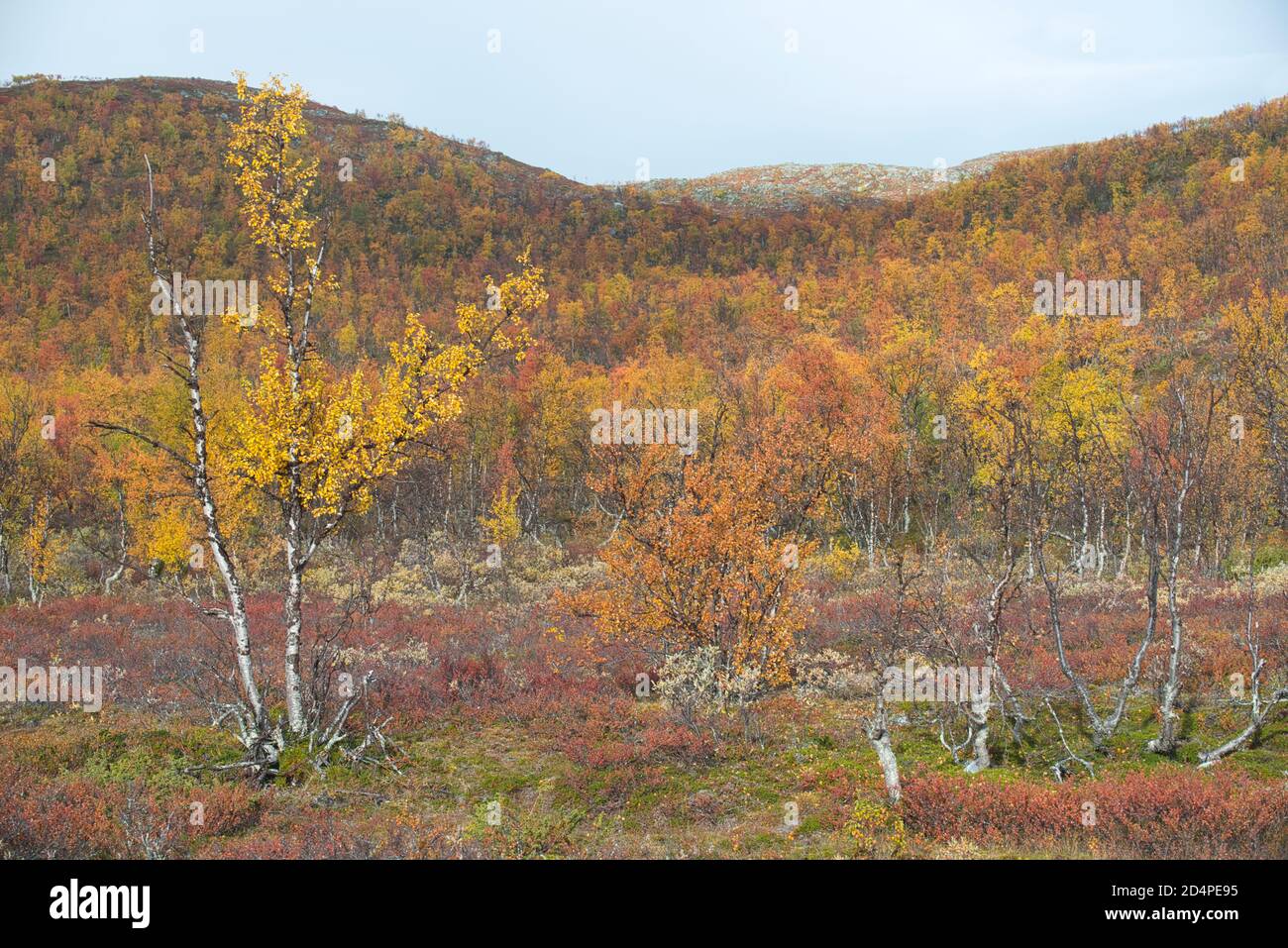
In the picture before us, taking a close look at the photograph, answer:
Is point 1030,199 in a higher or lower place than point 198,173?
lower

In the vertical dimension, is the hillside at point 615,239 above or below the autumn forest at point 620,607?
above

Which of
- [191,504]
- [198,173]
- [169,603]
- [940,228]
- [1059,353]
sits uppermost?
[198,173]

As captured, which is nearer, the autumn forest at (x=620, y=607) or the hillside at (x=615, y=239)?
the autumn forest at (x=620, y=607)

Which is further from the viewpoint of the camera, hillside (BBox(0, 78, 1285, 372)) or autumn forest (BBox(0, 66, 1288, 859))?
hillside (BBox(0, 78, 1285, 372))

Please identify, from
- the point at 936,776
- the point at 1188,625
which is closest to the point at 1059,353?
the point at 1188,625

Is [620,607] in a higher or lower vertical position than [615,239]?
lower

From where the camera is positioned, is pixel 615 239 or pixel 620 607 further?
pixel 615 239

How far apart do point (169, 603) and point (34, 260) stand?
145 meters

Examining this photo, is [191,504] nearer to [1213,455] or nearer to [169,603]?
[169,603]

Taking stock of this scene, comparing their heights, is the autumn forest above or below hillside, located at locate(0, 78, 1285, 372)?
below

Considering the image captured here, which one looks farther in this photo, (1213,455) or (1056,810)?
(1213,455)

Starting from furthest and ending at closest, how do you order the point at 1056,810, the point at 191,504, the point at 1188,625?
1. the point at 191,504
2. the point at 1188,625
3. the point at 1056,810

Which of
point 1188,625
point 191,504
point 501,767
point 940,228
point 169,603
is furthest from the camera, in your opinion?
point 940,228

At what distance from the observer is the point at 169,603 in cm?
3072
